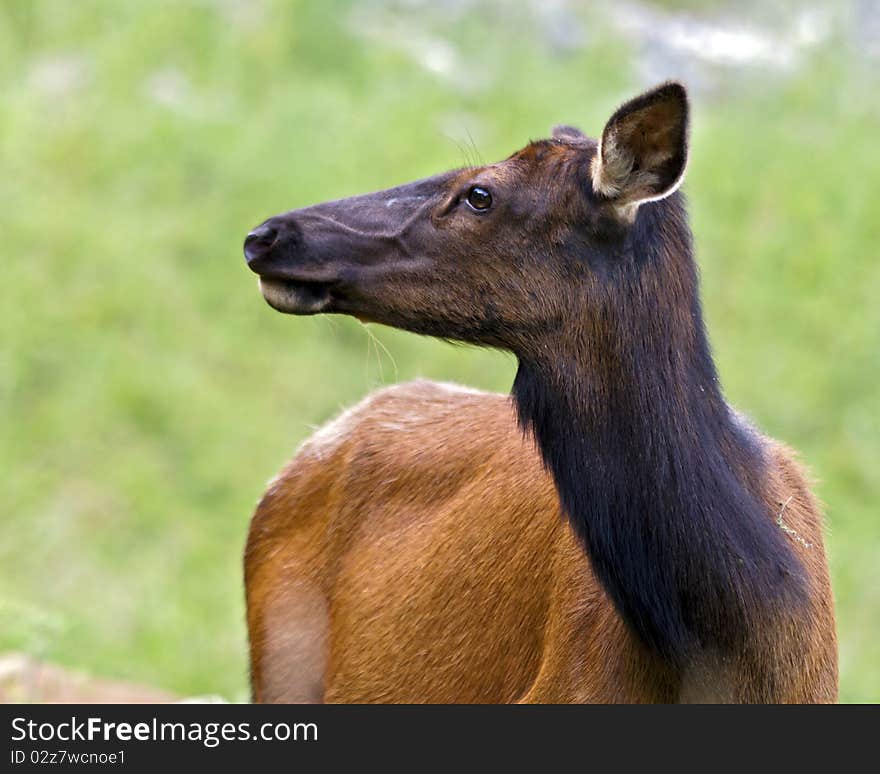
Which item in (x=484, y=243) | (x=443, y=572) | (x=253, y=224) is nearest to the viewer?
(x=484, y=243)

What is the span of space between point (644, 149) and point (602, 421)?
931mm

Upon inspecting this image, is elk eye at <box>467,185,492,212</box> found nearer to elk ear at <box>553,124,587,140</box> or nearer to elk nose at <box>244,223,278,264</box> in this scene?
elk ear at <box>553,124,587,140</box>

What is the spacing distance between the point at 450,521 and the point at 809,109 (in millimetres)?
12860

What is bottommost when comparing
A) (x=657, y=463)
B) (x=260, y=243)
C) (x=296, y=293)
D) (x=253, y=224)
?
(x=657, y=463)

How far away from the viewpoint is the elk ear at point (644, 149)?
5.18 metres

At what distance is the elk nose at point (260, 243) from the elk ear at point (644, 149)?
1.18m

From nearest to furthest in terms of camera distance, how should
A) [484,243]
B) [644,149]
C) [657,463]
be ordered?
[644,149]
[657,463]
[484,243]

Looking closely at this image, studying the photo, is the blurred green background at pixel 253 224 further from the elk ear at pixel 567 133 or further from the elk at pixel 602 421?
the elk ear at pixel 567 133

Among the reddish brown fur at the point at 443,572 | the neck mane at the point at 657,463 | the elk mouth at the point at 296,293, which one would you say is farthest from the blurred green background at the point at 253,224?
the neck mane at the point at 657,463

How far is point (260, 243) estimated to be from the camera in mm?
5656

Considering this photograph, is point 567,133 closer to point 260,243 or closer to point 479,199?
point 479,199

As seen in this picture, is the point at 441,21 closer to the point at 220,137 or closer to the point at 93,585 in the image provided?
the point at 220,137

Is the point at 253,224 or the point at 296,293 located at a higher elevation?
the point at 253,224

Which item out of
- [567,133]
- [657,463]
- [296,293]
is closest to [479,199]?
[567,133]
